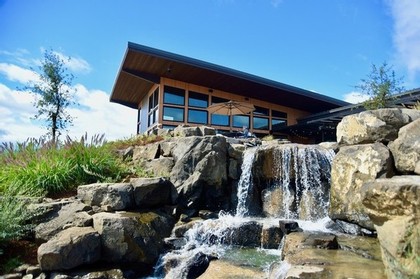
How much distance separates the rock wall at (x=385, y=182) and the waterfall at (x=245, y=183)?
291 cm

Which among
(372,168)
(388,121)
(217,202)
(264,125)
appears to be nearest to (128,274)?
(217,202)

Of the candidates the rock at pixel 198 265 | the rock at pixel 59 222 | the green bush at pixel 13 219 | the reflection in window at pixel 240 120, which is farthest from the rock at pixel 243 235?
the reflection in window at pixel 240 120

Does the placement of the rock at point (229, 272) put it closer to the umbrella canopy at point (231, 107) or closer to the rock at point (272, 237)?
the rock at point (272, 237)

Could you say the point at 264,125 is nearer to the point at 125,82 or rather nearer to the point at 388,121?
the point at 125,82

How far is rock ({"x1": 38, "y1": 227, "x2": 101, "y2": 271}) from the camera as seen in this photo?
5043 millimetres

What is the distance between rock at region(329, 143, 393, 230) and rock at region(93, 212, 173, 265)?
3805 mm

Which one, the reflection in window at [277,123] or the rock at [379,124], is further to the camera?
the reflection in window at [277,123]

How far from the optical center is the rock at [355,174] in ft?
19.5

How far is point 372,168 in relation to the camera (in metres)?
6.04

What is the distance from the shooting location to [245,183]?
9.66 meters

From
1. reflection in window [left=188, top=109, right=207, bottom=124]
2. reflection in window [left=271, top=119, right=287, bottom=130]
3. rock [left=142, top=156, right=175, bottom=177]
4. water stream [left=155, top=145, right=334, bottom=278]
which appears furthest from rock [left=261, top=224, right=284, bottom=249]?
reflection in window [left=271, top=119, right=287, bottom=130]

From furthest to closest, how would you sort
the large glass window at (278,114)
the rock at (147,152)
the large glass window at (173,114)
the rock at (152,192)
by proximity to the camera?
the large glass window at (278,114) < the large glass window at (173,114) < the rock at (147,152) < the rock at (152,192)

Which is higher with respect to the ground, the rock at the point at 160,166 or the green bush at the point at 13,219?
the rock at the point at 160,166

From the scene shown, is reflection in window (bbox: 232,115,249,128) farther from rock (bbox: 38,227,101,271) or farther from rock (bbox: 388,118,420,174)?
rock (bbox: 38,227,101,271)
